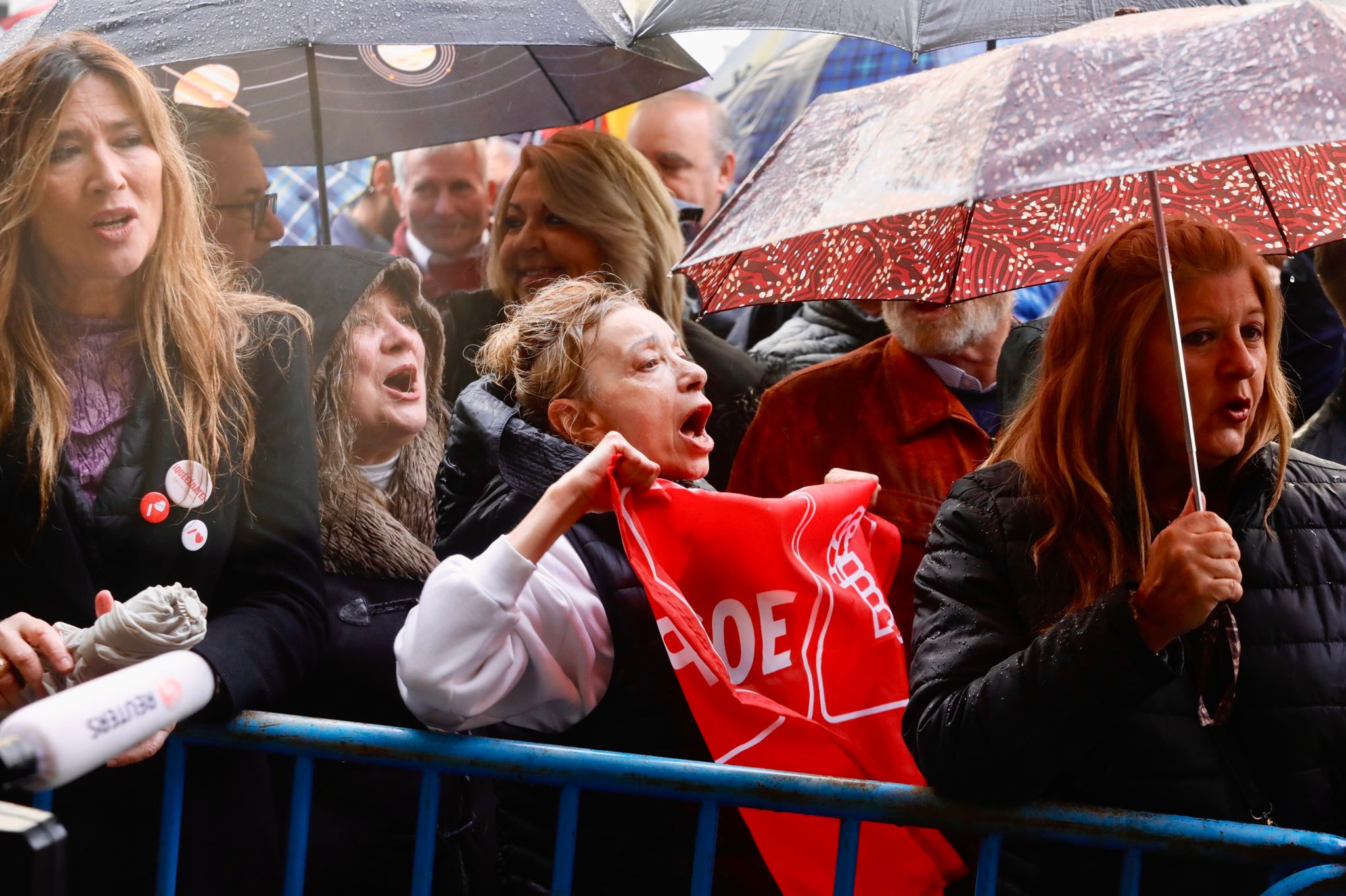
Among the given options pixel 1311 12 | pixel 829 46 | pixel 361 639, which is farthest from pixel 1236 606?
pixel 829 46

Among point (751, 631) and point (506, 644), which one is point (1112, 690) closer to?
point (751, 631)

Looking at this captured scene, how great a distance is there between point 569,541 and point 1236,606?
3.86 feet

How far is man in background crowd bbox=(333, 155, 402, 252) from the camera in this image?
596cm

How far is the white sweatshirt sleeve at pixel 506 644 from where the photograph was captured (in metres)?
2.25

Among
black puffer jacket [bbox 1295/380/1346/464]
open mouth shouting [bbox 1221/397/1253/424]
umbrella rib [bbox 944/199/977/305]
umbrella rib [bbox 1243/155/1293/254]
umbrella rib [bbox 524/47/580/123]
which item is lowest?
black puffer jacket [bbox 1295/380/1346/464]

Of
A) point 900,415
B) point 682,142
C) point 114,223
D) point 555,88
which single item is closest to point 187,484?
point 114,223

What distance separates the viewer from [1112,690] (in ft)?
6.50

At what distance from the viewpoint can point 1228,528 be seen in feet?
6.55

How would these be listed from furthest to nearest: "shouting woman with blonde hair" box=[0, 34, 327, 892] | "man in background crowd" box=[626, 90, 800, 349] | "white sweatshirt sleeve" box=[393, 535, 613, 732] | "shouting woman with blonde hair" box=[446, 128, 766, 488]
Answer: "man in background crowd" box=[626, 90, 800, 349] < "shouting woman with blonde hair" box=[446, 128, 766, 488] < "shouting woman with blonde hair" box=[0, 34, 327, 892] < "white sweatshirt sleeve" box=[393, 535, 613, 732]

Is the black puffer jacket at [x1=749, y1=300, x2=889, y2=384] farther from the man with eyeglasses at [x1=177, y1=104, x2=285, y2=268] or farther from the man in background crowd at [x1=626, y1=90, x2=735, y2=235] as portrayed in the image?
the man with eyeglasses at [x1=177, y1=104, x2=285, y2=268]

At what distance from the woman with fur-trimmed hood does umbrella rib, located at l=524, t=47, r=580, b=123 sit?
978 mm

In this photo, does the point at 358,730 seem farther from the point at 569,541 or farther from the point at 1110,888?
the point at 1110,888

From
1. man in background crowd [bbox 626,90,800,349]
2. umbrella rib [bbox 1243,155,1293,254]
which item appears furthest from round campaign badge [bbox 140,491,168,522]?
man in background crowd [bbox 626,90,800,349]

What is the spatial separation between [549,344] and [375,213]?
3543mm
